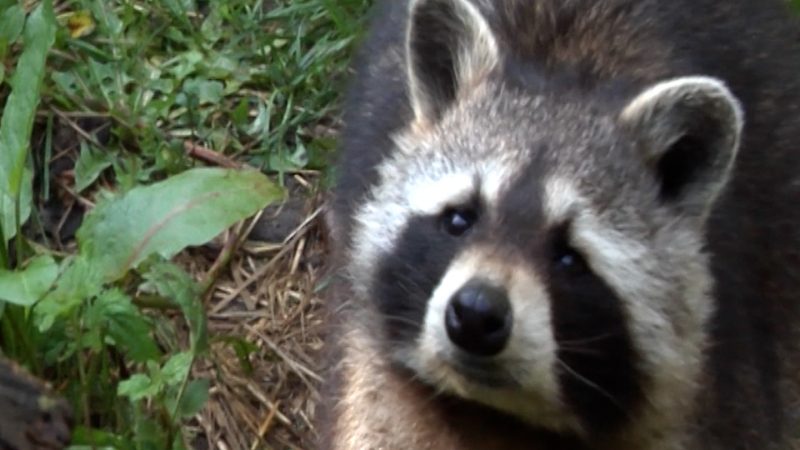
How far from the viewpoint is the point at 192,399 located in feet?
16.3

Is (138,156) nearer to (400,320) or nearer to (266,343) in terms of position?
(266,343)

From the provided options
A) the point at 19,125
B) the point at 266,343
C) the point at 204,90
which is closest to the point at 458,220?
the point at 19,125

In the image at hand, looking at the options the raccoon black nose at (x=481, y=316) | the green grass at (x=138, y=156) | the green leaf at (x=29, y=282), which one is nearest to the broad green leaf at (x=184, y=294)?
the green grass at (x=138, y=156)

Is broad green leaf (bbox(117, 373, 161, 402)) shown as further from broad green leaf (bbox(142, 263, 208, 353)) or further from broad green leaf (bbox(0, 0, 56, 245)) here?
broad green leaf (bbox(0, 0, 56, 245))

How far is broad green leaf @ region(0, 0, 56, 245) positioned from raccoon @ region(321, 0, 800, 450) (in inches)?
39.0

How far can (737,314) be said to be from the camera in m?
5.18

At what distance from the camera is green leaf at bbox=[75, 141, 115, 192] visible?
5.95 m

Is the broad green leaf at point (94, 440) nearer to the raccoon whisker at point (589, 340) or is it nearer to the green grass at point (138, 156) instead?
the green grass at point (138, 156)

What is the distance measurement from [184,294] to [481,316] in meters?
1.30

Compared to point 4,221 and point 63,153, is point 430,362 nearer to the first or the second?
point 4,221

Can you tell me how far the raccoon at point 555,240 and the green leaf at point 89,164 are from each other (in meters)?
0.98

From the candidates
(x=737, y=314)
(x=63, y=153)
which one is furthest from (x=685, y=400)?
(x=63, y=153)

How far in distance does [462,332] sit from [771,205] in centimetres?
187

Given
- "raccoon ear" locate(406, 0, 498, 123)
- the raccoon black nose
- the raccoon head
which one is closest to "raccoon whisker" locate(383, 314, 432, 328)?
the raccoon head
